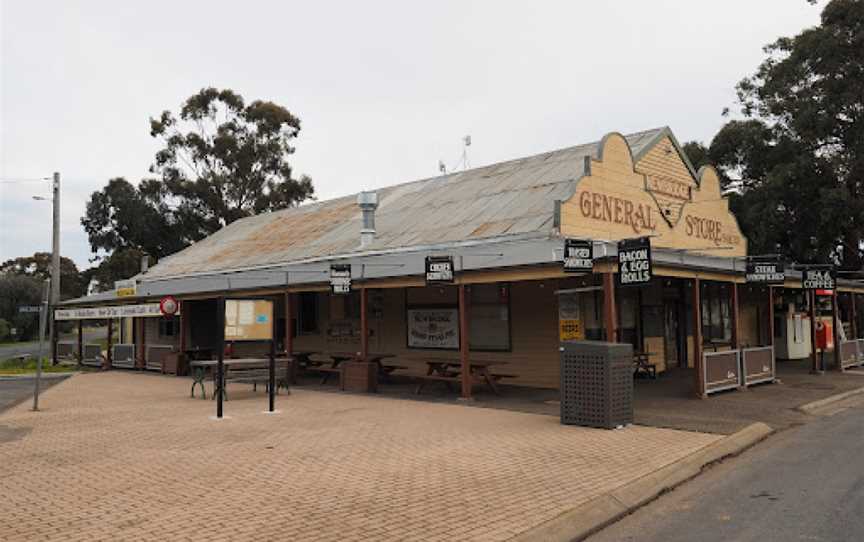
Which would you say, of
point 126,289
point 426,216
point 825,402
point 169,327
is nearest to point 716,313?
point 825,402

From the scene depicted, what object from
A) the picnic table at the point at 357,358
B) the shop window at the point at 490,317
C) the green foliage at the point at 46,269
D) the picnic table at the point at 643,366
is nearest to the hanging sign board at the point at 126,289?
the picnic table at the point at 357,358

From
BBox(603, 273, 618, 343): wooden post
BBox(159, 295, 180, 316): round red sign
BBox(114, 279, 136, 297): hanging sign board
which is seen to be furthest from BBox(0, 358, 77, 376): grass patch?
BBox(603, 273, 618, 343): wooden post

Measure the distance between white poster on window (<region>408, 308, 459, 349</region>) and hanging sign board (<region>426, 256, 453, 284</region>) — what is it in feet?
14.4

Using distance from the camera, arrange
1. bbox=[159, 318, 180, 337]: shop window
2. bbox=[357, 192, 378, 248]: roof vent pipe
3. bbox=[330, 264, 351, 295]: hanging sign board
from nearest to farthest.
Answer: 1. bbox=[330, 264, 351, 295]: hanging sign board
2. bbox=[357, 192, 378, 248]: roof vent pipe
3. bbox=[159, 318, 180, 337]: shop window

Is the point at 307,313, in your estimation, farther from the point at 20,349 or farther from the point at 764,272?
the point at 20,349

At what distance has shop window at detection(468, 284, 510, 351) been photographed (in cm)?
1647

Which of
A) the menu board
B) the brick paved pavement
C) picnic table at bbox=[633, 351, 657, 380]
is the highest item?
the menu board

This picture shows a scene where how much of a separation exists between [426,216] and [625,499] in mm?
14327

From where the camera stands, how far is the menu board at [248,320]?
1161cm

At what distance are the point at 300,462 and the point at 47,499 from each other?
7.96ft

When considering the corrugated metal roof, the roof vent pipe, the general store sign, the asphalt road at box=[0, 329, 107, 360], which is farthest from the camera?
the asphalt road at box=[0, 329, 107, 360]

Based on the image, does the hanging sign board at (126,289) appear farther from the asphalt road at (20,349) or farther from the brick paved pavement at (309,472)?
the brick paved pavement at (309,472)

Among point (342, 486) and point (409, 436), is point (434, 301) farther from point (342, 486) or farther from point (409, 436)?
point (342, 486)

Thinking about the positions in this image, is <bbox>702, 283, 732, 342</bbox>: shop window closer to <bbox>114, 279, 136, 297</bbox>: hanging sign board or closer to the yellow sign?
the yellow sign
